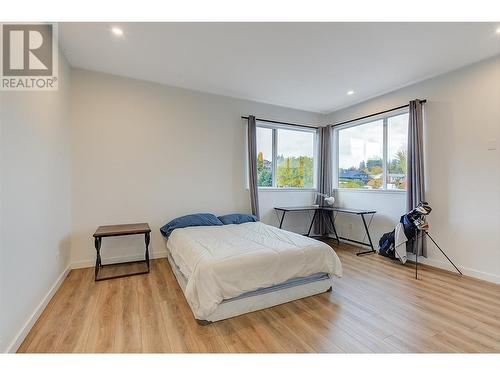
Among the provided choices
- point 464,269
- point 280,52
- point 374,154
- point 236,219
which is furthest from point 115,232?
point 464,269

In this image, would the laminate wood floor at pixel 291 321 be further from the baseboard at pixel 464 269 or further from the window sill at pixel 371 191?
the window sill at pixel 371 191

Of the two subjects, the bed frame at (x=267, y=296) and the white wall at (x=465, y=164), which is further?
the white wall at (x=465, y=164)

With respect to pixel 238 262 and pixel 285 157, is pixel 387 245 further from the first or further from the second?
pixel 238 262

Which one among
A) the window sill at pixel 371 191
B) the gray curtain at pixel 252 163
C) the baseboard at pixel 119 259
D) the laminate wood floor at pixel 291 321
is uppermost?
the gray curtain at pixel 252 163

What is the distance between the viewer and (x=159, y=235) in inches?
151

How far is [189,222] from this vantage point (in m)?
3.63

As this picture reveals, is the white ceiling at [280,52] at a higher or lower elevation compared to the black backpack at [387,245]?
higher

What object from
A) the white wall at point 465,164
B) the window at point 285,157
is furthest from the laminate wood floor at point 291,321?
the window at point 285,157

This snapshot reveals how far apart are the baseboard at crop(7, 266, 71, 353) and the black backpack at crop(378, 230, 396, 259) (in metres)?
4.45

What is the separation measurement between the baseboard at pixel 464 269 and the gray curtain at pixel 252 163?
271cm

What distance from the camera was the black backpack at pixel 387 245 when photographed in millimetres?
3782

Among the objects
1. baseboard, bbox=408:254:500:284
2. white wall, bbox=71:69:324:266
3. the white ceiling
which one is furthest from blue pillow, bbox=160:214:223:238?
baseboard, bbox=408:254:500:284

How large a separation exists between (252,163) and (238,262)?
253cm

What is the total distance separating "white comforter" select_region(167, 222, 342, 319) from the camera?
80.0 inches
